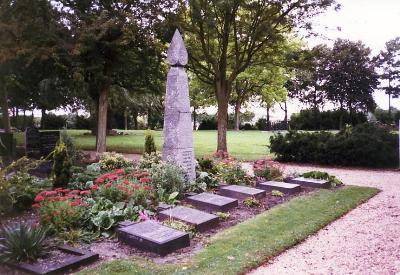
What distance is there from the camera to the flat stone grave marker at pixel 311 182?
1093 centimetres

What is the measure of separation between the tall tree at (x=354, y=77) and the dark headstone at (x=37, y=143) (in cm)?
3851

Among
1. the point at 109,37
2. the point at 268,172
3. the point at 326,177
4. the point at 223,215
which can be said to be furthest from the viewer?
the point at 109,37

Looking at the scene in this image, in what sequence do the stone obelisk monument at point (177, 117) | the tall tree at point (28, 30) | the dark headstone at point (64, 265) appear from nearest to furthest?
the dark headstone at point (64, 265) → the stone obelisk monument at point (177, 117) → the tall tree at point (28, 30)

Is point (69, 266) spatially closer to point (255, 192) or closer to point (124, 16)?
point (255, 192)

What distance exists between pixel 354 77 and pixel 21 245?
4736 cm

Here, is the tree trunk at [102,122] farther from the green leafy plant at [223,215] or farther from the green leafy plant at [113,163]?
the green leafy plant at [223,215]

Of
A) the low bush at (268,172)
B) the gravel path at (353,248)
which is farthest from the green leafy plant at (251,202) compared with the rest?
the low bush at (268,172)

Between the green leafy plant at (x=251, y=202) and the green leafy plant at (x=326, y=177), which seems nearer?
the green leafy plant at (x=251, y=202)

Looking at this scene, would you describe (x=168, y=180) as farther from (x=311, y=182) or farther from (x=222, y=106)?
(x=222, y=106)

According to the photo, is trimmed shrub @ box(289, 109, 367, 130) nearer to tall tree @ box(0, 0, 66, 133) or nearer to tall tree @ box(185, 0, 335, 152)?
tall tree @ box(185, 0, 335, 152)

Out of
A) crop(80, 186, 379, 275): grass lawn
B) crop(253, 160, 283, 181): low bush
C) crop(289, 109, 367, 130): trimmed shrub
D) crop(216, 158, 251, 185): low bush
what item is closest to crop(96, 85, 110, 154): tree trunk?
crop(216, 158, 251, 185): low bush

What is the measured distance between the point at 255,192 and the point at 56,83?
44.5ft

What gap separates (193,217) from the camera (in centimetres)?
718

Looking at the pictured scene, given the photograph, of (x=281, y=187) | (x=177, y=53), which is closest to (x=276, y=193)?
(x=281, y=187)
